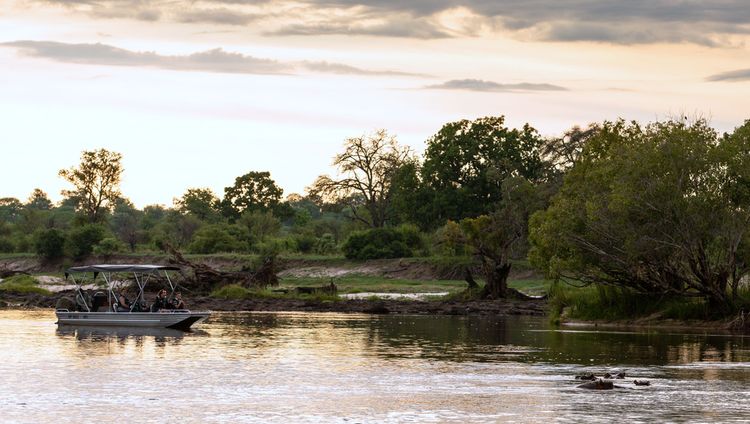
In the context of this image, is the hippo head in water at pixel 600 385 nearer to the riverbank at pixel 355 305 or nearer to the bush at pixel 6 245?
the riverbank at pixel 355 305

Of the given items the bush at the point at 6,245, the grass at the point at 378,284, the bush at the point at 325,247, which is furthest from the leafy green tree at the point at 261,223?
the grass at the point at 378,284

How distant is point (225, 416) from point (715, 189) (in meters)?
36.4

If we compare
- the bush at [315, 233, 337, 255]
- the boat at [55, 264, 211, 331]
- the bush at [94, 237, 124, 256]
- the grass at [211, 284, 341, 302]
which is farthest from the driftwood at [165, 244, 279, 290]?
the bush at [94, 237, 124, 256]

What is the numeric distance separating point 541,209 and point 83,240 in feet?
203

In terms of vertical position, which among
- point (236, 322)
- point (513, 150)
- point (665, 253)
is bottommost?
point (236, 322)

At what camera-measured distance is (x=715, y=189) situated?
58562 mm

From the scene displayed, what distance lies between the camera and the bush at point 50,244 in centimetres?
13075

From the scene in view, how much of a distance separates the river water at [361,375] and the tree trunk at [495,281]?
20956 millimetres

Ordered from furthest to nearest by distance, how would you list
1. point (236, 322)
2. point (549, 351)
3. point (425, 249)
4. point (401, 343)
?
point (425, 249) < point (236, 322) < point (401, 343) < point (549, 351)

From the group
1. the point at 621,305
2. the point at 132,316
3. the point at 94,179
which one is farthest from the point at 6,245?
the point at 621,305

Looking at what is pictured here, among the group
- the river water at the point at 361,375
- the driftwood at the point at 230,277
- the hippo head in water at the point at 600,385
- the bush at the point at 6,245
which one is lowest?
the river water at the point at 361,375

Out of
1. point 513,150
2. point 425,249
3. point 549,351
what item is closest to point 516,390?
point 549,351

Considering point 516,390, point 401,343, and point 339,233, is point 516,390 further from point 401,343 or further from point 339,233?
point 339,233

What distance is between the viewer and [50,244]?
430 feet
